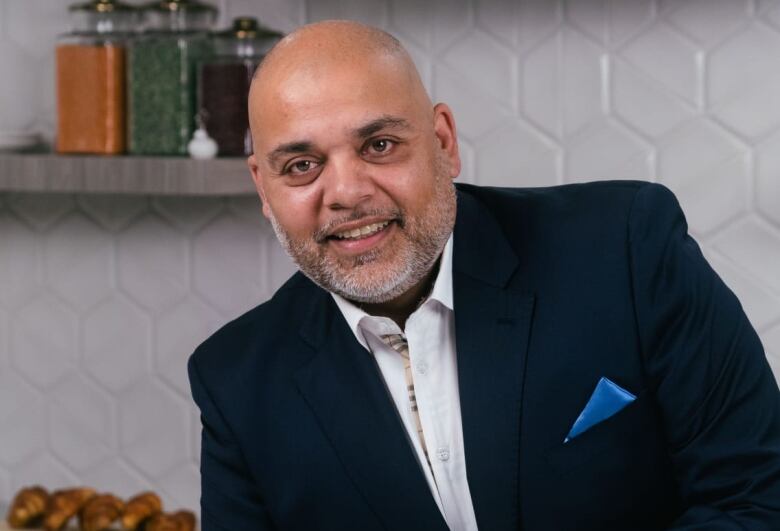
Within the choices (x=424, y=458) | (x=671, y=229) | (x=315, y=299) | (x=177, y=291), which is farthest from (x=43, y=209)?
(x=671, y=229)

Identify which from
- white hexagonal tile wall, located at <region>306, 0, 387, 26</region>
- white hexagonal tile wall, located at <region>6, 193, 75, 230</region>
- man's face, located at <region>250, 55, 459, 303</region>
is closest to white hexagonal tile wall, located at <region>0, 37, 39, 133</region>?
white hexagonal tile wall, located at <region>6, 193, 75, 230</region>

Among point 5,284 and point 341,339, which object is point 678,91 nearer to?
point 341,339

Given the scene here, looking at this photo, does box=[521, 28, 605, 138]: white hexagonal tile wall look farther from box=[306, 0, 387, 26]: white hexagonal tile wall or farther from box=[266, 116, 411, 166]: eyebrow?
box=[266, 116, 411, 166]: eyebrow

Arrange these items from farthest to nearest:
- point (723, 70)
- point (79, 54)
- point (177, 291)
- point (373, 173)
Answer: point (177, 291), point (79, 54), point (723, 70), point (373, 173)

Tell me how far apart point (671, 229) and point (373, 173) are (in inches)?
14.1

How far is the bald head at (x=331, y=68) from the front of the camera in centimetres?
132

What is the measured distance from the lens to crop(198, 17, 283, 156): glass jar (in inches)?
76.5

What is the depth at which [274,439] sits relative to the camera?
152 cm

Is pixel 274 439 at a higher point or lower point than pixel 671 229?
lower

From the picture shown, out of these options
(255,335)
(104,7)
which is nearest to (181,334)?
(104,7)

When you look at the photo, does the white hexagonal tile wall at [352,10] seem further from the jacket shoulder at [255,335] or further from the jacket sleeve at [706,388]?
the jacket sleeve at [706,388]

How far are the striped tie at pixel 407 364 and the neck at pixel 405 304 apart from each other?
22 mm

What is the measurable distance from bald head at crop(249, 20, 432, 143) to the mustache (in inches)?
4.8

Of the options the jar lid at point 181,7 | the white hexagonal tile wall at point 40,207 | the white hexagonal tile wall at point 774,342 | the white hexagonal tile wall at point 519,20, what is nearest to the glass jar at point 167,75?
the jar lid at point 181,7
